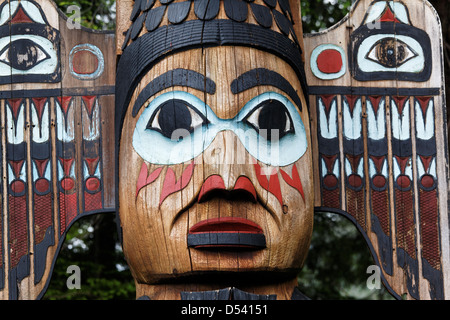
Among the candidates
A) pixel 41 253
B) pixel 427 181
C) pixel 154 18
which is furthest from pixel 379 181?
pixel 41 253

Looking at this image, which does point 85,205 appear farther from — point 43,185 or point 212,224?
point 212,224

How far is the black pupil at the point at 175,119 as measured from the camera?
516 cm

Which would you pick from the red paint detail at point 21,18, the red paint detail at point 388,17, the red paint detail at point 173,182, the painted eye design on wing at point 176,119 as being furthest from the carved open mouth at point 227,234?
the red paint detail at point 21,18

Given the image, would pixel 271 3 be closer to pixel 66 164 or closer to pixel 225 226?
pixel 225 226

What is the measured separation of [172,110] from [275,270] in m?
1.25

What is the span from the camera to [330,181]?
5879 millimetres

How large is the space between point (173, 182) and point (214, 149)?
339mm

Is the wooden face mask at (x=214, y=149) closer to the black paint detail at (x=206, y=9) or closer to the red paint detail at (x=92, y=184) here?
the black paint detail at (x=206, y=9)

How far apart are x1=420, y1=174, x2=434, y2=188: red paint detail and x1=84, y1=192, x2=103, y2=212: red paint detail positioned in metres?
2.38

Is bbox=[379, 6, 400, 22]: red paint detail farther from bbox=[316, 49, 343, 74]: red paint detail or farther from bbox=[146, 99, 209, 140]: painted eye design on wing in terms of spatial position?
bbox=[146, 99, 209, 140]: painted eye design on wing

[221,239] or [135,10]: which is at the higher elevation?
[135,10]

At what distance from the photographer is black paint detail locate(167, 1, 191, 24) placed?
5359 mm

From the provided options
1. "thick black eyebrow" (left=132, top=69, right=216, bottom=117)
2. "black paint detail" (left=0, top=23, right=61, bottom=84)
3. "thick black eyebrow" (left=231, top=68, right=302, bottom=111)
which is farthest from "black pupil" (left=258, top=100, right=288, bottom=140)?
"black paint detail" (left=0, top=23, right=61, bottom=84)

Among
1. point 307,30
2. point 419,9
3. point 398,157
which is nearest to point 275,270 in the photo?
point 398,157
